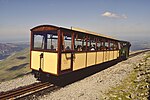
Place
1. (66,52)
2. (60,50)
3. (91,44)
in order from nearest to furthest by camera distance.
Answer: (60,50) → (66,52) → (91,44)

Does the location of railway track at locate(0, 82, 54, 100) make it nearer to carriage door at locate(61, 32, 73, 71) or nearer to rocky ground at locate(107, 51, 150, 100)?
carriage door at locate(61, 32, 73, 71)

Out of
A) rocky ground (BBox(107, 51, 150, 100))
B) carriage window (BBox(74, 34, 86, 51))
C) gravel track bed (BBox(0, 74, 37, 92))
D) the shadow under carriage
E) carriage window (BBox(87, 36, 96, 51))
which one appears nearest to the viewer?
rocky ground (BBox(107, 51, 150, 100))

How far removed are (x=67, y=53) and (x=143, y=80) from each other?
16.9 ft

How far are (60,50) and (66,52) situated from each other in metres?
0.71

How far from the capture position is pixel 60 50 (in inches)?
380

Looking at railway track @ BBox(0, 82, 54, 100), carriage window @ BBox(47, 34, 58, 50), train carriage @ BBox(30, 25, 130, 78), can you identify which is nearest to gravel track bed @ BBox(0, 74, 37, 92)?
train carriage @ BBox(30, 25, 130, 78)

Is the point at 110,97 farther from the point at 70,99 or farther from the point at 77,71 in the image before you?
the point at 77,71

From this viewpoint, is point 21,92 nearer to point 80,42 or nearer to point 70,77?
point 70,77

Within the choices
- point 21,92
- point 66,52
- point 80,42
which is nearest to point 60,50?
point 66,52

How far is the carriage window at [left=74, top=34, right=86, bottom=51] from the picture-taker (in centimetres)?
1134

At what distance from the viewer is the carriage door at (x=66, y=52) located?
999 centimetres

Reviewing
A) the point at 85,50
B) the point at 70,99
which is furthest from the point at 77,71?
the point at 70,99

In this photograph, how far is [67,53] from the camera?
10.4 meters

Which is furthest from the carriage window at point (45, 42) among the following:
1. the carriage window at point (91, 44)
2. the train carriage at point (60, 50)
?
the carriage window at point (91, 44)
